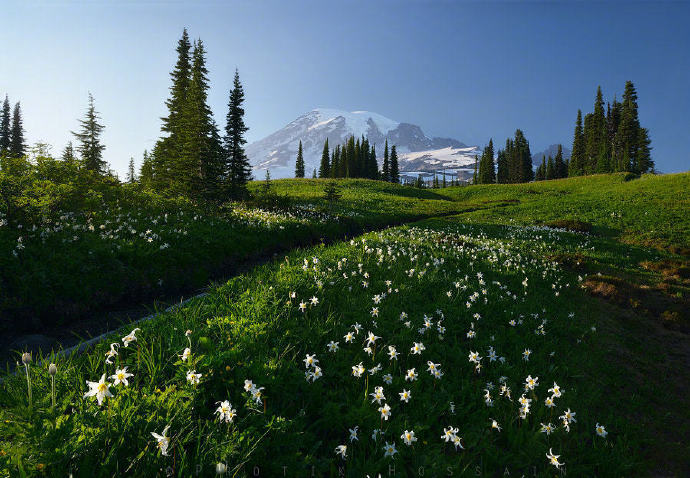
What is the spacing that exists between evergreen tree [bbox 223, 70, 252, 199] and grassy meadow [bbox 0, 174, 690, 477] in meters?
17.3

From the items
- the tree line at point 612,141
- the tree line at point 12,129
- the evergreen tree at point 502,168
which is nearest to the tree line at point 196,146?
the tree line at point 12,129

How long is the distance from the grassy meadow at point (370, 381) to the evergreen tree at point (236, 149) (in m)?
17.3

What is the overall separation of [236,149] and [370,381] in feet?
92.8

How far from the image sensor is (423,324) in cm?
576

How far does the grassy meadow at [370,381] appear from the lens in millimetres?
2773

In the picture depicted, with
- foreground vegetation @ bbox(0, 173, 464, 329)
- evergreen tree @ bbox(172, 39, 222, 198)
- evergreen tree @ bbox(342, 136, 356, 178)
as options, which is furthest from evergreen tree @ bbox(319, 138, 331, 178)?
foreground vegetation @ bbox(0, 173, 464, 329)

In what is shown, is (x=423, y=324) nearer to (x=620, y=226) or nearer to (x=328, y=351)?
(x=328, y=351)

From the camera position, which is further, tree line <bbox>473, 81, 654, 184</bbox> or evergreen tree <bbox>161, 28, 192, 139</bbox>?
tree line <bbox>473, 81, 654, 184</bbox>

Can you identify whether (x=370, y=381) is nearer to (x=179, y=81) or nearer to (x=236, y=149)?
(x=236, y=149)

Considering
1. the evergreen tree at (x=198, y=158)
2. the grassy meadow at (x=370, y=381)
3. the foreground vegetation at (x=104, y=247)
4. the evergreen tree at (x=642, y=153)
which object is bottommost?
the grassy meadow at (x=370, y=381)

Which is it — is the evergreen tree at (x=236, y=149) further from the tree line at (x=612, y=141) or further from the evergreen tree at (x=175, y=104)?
the tree line at (x=612, y=141)

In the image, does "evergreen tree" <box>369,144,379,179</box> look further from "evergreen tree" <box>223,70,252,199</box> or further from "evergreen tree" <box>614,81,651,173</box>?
"evergreen tree" <box>223,70,252,199</box>

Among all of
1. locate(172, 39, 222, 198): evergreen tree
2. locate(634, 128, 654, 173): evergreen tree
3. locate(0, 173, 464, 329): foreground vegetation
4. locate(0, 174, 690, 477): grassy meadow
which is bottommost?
locate(0, 174, 690, 477): grassy meadow

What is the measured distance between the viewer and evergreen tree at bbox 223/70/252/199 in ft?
87.5
